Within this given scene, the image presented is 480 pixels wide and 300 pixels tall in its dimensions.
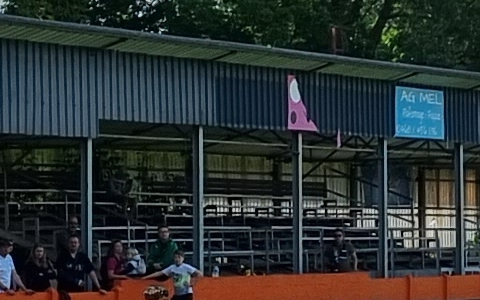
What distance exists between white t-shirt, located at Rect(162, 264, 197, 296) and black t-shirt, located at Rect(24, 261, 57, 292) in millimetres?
1848

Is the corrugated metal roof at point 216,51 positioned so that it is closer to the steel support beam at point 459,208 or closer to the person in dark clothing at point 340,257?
the steel support beam at point 459,208

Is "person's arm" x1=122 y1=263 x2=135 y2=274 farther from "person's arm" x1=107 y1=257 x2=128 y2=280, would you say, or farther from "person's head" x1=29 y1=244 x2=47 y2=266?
"person's head" x1=29 y1=244 x2=47 y2=266

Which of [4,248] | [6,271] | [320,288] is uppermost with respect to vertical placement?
[4,248]

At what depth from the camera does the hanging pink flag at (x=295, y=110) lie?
2252 cm

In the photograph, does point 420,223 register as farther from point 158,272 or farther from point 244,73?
point 158,272

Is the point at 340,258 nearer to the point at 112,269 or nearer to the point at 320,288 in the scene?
the point at 320,288

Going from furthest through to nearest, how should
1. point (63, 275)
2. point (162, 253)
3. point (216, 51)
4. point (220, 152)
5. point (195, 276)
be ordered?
point (220, 152) < point (216, 51) < point (162, 253) < point (195, 276) < point (63, 275)

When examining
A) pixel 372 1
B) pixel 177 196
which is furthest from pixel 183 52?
pixel 372 1

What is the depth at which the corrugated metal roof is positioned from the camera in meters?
18.2

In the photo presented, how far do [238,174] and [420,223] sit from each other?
20.3 feet

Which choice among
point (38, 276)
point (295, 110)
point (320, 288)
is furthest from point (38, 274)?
point (295, 110)

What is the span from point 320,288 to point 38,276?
6278 millimetres

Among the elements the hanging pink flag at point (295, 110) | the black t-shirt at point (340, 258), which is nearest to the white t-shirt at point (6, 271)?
the hanging pink flag at point (295, 110)

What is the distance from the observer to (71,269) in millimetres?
18312
